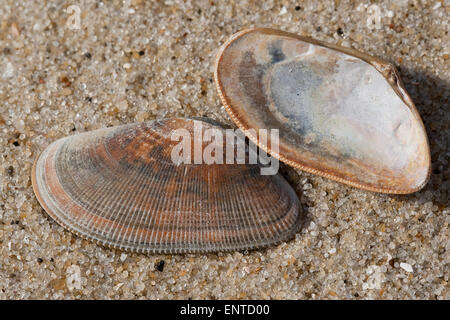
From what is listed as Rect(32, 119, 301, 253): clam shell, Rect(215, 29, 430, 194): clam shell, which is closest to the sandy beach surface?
Rect(32, 119, 301, 253): clam shell

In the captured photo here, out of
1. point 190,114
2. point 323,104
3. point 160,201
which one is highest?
point 323,104

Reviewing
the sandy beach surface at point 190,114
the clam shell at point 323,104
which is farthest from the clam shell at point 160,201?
the clam shell at point 323,104

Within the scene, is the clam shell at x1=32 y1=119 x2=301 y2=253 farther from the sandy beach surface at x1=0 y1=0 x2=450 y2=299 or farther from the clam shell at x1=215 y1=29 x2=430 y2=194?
the clam shell at x1=215 y1=29 x2=430 y2=194

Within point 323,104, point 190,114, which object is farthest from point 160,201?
point 323,104

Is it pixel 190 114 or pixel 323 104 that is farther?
pixel 190 114

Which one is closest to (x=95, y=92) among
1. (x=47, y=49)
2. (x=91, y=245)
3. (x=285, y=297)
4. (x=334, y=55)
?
(x=47, y=49)

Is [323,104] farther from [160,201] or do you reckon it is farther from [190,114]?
[160,201]
